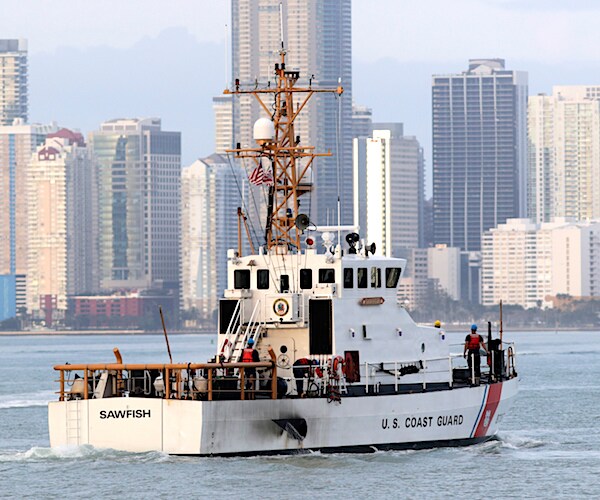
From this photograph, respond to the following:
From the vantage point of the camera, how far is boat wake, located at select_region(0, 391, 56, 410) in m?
66.6

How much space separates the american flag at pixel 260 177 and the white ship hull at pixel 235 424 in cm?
572

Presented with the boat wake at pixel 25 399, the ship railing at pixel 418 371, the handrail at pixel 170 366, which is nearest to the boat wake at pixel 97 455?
→ the handrail at pixel 170 366

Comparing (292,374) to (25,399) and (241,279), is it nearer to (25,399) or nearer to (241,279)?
(241,279)

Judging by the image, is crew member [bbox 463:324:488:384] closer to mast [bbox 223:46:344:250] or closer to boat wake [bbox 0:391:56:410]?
mast [bbox 223:46:344:250]

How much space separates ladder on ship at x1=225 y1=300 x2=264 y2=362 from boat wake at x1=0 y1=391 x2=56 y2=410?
27088mm

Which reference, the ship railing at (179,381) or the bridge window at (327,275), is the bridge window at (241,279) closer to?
the bridge window at (327,275)

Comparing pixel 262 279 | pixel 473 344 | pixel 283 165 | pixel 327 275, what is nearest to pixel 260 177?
pixel 283 165

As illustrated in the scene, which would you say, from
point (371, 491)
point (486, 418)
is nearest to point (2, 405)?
point (486, 418)

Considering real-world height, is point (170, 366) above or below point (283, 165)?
below

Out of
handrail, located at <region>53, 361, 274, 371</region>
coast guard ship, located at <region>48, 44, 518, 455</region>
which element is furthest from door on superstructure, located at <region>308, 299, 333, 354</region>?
handrail, located at <region>53, 361, 274, 371</region>

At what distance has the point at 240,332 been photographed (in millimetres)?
39656

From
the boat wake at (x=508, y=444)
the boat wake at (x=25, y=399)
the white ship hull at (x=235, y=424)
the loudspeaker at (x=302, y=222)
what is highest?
the loudspeaker at (x=302, y=222)

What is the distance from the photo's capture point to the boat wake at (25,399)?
218 ft

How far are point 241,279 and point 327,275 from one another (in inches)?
79.1
